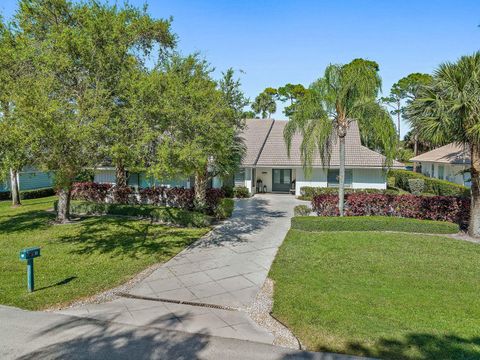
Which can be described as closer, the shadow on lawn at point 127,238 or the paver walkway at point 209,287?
the paver walkway at point 209,287

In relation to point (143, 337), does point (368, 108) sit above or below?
above

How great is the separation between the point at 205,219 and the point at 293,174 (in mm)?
13625

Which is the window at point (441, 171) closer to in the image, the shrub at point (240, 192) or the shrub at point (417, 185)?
the shrub at point (417, 185)

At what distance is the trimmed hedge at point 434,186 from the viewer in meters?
23.1

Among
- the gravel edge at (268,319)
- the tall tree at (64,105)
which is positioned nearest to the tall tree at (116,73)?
the tall tree at (64,105)

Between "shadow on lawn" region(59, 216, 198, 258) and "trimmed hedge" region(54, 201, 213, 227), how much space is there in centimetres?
71

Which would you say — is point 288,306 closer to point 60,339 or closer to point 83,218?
point 60,339

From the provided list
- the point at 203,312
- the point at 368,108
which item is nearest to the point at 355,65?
the point at 368,108

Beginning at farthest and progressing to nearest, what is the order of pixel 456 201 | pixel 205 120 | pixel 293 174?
pixel 293 174 → pixel 456 201 → pixel 205 120

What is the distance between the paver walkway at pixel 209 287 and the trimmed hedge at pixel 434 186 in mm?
10347

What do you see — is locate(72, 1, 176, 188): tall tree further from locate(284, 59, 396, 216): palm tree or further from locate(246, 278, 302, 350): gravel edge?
locate(284, 59, 396, 216): palm tree

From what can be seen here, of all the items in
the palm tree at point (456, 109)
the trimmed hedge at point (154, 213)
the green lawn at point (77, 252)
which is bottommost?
the green lawn at point (77, 252)

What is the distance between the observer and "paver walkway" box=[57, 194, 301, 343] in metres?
6.74

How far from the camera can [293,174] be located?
27.9 metres
